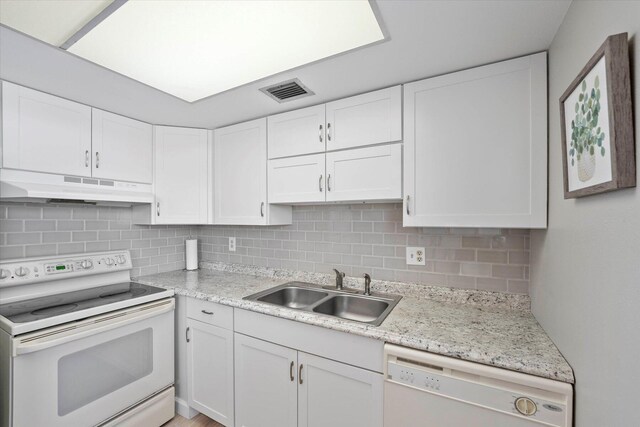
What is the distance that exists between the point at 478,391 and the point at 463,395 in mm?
60

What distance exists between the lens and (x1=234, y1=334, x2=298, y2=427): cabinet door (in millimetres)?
1506

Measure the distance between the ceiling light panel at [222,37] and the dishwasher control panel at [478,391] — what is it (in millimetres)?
1430

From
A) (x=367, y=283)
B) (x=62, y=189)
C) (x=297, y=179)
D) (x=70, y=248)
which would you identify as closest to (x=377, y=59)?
(x=297, y=179)

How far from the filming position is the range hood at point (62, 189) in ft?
4.82

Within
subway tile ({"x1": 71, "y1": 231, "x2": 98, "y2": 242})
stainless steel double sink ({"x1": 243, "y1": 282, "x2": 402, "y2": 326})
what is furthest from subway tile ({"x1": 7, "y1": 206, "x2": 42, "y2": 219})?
stainless steel double sink ({"x1": 243, "y1": 282, "x2": 402, "y2": 326})

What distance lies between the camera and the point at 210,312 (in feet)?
5.99

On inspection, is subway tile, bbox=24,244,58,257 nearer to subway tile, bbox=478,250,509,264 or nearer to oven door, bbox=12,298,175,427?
oven door, bbox=12,298,175,427

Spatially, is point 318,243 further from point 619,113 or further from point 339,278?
point 619,113

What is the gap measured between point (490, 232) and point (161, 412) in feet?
7.88

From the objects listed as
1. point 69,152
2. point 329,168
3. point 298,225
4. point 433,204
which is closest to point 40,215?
point 69,152

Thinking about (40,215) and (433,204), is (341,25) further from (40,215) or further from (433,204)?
(40,215)

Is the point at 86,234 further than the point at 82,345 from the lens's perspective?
Yes

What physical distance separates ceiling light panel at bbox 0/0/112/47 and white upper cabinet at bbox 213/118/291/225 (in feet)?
3.74

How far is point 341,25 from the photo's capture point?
109 centimetres
